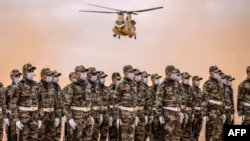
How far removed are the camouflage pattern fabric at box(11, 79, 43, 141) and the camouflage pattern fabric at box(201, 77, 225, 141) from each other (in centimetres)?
247

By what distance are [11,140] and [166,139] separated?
2.31 m

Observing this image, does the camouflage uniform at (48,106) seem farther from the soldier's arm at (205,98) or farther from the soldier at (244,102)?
the soldier at (244,102)

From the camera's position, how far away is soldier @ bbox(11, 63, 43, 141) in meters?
7.36

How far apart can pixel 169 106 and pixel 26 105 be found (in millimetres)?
1952

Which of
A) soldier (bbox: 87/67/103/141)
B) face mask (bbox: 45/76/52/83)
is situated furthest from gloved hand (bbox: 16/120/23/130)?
face mask (bbox: 45/76/52/83)

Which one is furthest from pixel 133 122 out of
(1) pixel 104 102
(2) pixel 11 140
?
(2) pixel 11 140

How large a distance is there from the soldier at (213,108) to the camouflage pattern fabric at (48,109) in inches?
87.6

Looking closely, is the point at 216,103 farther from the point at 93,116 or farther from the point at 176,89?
the point at 93,116

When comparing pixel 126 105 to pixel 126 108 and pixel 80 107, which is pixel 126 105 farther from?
pixel 80 107

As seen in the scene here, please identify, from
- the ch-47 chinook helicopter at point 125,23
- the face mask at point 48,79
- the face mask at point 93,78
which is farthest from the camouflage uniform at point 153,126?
the ch-47 chinook helicopter at point 125,23

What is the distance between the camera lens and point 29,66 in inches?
299

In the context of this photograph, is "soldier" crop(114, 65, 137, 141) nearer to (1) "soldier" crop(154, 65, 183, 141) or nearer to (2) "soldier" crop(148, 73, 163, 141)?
(1) "soldier" crop(154, 65, 183, 141)

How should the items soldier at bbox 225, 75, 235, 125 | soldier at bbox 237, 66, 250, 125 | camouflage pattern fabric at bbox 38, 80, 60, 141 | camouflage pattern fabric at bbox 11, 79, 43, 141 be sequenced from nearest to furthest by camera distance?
1. camouflage pattern fabric at bbox 11, 79, 43, 141
2. camouflage pattern fabric at bbox 38, 80, 60, 141
3. soldier at bbox 237, 66, 250, 125
4. soldier at bbox 225, 75, 235, 125

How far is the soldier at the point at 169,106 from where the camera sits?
795cm
